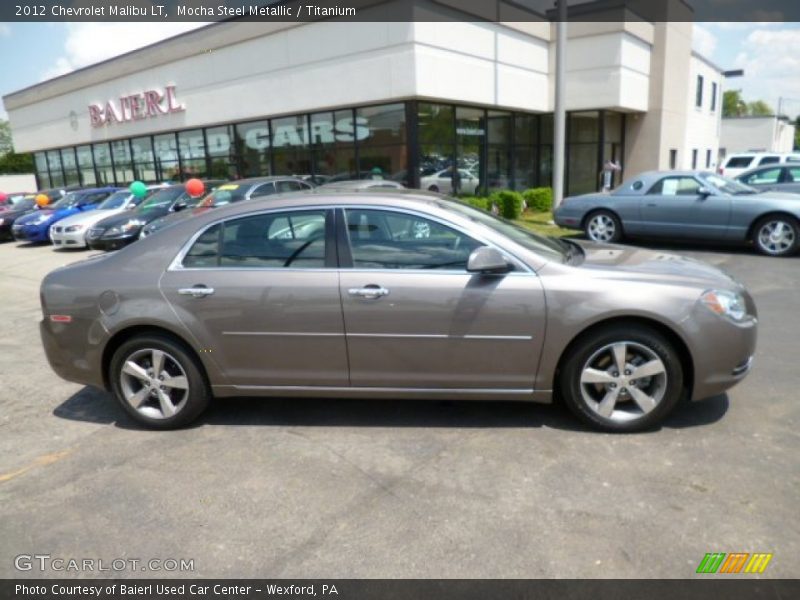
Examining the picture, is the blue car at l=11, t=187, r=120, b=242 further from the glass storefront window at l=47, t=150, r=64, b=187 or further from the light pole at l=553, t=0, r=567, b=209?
the glass storefront window at l=47, t=150, r=64, b=187

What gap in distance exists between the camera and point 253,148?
2058cm

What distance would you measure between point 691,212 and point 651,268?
7.07m

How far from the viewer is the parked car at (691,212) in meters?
9.37

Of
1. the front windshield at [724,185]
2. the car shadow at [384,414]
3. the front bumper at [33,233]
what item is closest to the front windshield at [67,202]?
the front bumper at [33,233]

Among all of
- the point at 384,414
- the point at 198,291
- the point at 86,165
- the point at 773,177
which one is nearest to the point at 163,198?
the point at 198,291

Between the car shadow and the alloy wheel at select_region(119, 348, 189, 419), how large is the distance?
0.69 ft

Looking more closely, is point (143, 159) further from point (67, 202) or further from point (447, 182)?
point (447, 182)

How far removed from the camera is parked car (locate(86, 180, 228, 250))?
491 inches

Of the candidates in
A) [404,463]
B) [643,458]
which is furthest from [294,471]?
[643,458]

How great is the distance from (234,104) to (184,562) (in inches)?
759

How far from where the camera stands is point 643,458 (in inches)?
134

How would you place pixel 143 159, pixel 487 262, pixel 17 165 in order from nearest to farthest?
pixel 487 262 → pixel 143 159 → pixel 17 165

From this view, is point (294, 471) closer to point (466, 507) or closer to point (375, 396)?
point (375, 396)

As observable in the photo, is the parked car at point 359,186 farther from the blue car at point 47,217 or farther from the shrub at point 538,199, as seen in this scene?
the blue car at point 47,217
